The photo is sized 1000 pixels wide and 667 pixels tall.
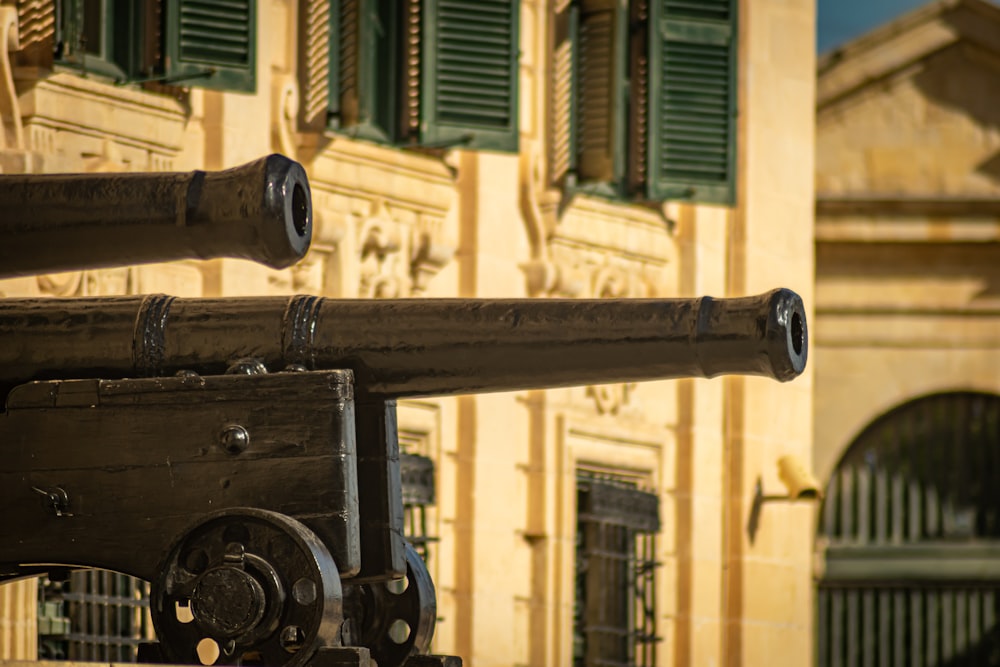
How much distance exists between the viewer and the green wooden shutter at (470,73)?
12.9 m

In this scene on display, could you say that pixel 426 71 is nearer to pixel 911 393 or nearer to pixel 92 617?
pixel 92 617

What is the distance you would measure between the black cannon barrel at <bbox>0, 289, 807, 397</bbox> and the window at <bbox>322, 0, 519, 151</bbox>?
16.9 feet

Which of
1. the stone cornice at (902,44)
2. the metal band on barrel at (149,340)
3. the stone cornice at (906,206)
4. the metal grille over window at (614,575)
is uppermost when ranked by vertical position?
the stone cornice at (902,44)

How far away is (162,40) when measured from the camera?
36.8ft

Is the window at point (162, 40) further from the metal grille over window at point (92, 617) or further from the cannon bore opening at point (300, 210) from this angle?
the cannon bore opening at point (300, 210)

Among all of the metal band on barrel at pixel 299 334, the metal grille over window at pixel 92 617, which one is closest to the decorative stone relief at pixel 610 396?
the metal grille over window at pixel 92 617

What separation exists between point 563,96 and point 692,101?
0.81 metres

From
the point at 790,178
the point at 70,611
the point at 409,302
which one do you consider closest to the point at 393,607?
the point at 409,302

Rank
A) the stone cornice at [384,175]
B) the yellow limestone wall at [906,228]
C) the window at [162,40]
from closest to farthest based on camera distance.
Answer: the window at [162,40] < the stone cornice at [384,175] < the yellow limestone wall at [906,228]

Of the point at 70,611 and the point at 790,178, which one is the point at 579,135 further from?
the point at 70,611

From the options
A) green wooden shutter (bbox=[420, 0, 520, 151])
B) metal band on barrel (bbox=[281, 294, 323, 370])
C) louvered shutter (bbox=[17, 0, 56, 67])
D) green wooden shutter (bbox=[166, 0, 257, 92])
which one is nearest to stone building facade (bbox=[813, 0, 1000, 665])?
green wooden shutter (bbox=[420, 0, 520, 151])

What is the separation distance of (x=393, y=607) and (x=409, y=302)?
1053 mm

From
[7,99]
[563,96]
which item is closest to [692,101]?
[563,96]

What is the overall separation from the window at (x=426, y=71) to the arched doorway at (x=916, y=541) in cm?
580
